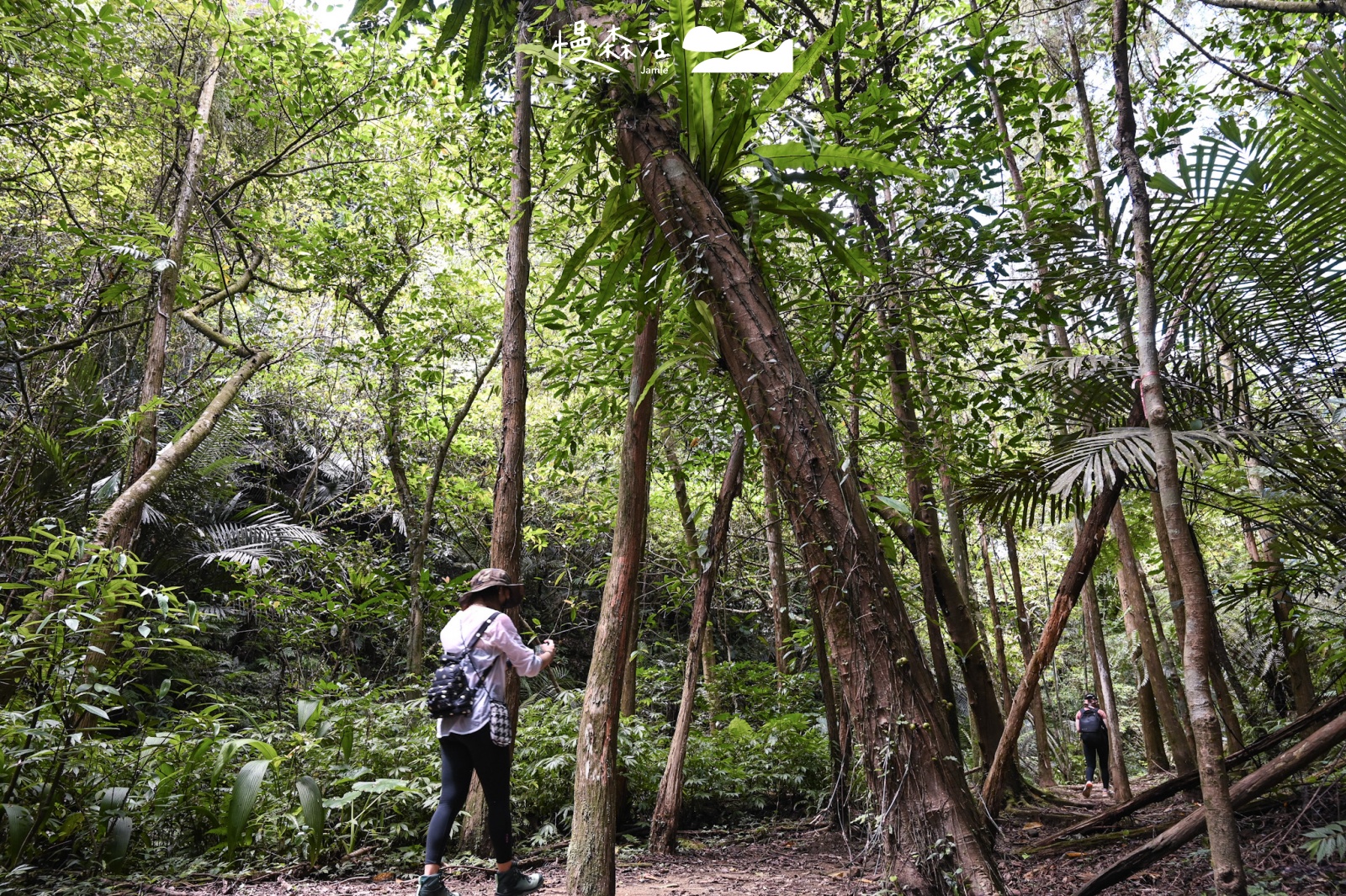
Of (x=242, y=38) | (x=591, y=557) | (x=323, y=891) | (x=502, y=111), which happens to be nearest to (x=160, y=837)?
(x=323, y=891)

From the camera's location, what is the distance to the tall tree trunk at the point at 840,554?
2.35 m

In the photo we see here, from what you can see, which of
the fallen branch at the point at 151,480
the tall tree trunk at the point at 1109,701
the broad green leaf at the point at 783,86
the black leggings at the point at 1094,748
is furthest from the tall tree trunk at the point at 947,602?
the black leggings at the point at 1094,748

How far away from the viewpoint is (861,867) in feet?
10.8

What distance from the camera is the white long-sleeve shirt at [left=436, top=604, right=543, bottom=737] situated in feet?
12.1

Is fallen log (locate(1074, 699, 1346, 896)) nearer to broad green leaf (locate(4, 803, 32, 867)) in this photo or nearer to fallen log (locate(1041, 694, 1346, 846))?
fallen log (locate(1041, 694, 1346, 846))

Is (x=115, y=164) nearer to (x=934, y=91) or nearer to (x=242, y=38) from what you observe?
(x=242, y=38)

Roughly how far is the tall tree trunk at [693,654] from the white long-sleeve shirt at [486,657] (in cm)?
157

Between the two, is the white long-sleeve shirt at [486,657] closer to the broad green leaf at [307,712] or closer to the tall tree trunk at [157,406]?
the broad green leaf at [307,712]

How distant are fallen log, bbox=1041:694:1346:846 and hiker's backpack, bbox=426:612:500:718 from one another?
128 inches

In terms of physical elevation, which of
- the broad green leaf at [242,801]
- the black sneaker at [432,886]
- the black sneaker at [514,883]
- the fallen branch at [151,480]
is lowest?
the black sneaker at [514,883]

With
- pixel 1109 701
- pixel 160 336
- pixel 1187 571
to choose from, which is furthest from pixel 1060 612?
pixel 160 336

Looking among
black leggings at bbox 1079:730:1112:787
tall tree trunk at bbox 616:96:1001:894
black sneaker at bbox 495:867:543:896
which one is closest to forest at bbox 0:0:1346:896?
tall tree trunk at bbox 616:96:1001:894
